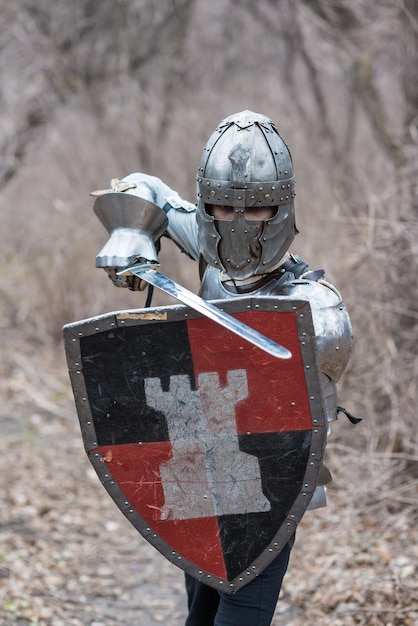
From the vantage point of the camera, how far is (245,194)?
7.86 ft

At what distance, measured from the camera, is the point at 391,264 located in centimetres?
478

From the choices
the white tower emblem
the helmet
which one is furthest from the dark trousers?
the helmet

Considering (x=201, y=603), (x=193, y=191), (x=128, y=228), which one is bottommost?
(x=201, y=603)

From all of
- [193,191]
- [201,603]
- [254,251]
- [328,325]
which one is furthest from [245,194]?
[193,191]

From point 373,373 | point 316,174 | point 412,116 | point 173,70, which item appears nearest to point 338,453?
point 373,373

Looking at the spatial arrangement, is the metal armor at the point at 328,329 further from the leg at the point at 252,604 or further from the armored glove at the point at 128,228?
the leg at the point at 252,604

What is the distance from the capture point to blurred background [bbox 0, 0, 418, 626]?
4.57 meters

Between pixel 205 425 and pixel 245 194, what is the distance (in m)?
Answer: 0.63

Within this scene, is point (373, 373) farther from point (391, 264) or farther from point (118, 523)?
point (118, 523)

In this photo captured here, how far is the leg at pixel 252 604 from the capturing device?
7.90 feet

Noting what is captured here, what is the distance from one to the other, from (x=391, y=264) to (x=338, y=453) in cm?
115

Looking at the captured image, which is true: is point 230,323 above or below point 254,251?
below

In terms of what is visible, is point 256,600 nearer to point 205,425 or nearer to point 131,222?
point 205,425

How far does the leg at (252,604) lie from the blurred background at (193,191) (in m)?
1.19
